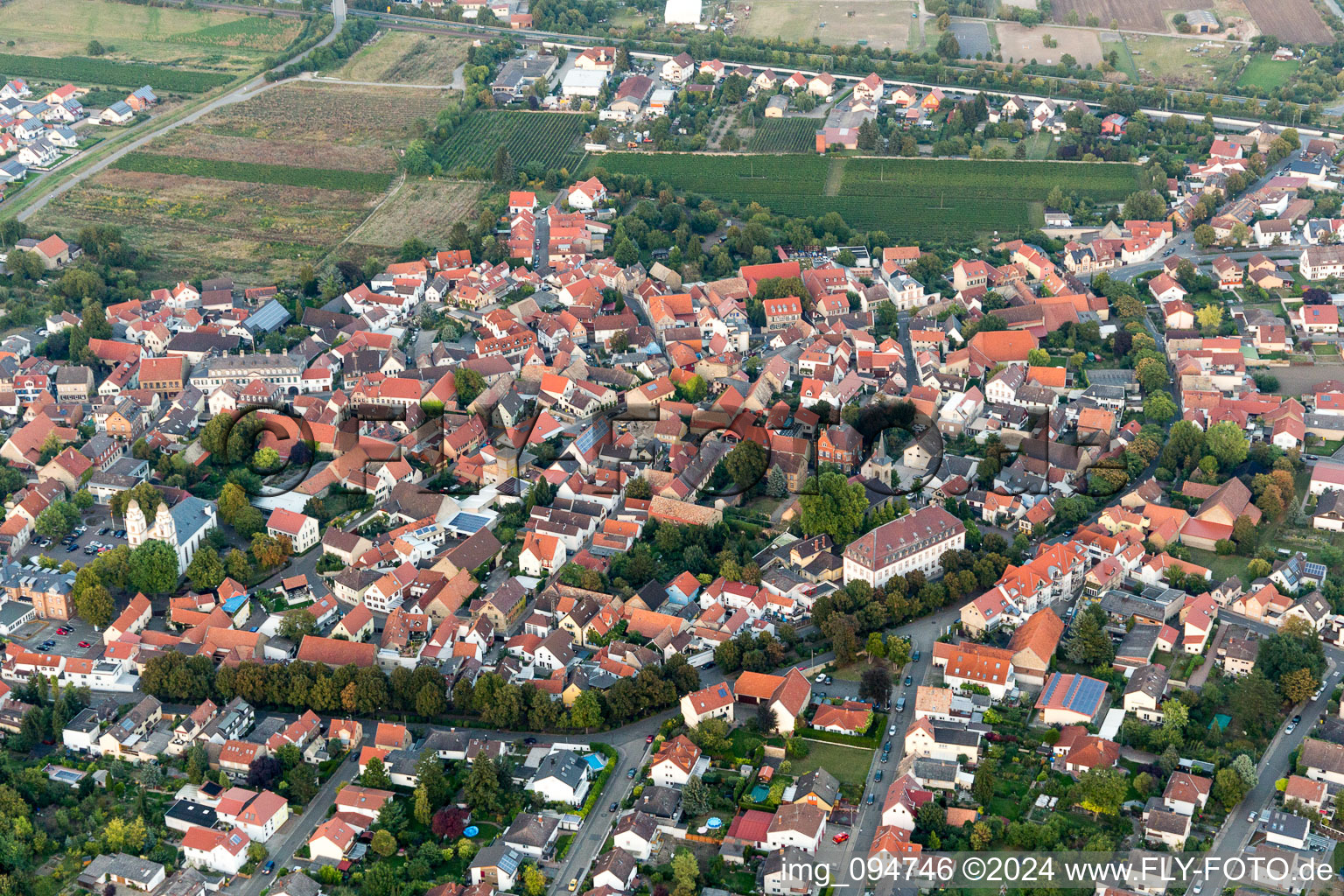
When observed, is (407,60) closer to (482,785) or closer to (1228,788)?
(482,785)

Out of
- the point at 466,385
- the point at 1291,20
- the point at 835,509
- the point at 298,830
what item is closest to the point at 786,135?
the point at 466,385

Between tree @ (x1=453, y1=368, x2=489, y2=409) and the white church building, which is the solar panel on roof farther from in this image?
the white church building

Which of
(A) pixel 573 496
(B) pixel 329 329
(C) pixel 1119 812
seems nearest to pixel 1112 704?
(C) pixel 1119 812

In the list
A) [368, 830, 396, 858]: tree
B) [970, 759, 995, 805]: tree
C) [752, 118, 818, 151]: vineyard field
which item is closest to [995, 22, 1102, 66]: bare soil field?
[752, 118, 818, 151]: vineyard field

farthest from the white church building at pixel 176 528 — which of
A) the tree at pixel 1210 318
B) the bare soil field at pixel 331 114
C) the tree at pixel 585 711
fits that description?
the bare soil field at pixel 331 114

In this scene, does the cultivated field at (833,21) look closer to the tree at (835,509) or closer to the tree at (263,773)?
the tree at (835,509)

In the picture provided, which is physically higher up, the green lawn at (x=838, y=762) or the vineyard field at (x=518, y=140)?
the green lawn at (x=838, y=762)
